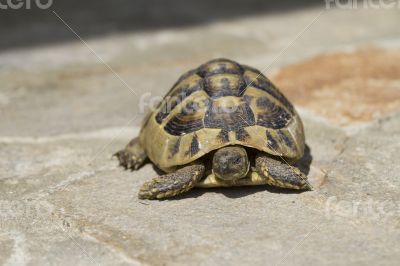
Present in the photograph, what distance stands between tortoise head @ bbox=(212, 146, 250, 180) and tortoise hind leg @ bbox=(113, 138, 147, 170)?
0.63 m

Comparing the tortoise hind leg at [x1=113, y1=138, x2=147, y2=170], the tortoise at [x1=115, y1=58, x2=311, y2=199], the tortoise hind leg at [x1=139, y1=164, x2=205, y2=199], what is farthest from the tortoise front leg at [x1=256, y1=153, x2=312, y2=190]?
the tortoise hind leg at [x1=113, y1=138, x2=147, y2=170]

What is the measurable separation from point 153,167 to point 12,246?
1.08m

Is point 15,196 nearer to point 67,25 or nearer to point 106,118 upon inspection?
point 106,118

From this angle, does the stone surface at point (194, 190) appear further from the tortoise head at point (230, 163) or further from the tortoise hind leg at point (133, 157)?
the tortoise head at point (230, 163)

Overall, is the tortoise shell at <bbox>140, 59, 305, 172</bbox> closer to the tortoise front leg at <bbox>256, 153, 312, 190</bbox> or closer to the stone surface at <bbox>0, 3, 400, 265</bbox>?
the tortoise front leg at <bbox>256, 153, 312, 190</bbox>

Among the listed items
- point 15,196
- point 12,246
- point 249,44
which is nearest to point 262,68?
point 249,44

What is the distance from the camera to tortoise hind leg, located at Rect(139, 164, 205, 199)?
3.32 metres

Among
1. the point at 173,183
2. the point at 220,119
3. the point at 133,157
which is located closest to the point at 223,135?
the point at 220,119

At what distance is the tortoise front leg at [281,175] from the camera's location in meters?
3.33

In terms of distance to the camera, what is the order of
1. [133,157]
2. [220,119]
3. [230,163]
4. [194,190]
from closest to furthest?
1. [230,163]
2. [220,119]
3. [194,190]
4. [133,157]

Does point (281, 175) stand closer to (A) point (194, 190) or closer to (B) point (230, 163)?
(B) point (230, 163)

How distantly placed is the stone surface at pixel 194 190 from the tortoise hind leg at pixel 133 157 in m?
0.05

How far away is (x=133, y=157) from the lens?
3789 millimetres

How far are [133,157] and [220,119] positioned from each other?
2.20ft
